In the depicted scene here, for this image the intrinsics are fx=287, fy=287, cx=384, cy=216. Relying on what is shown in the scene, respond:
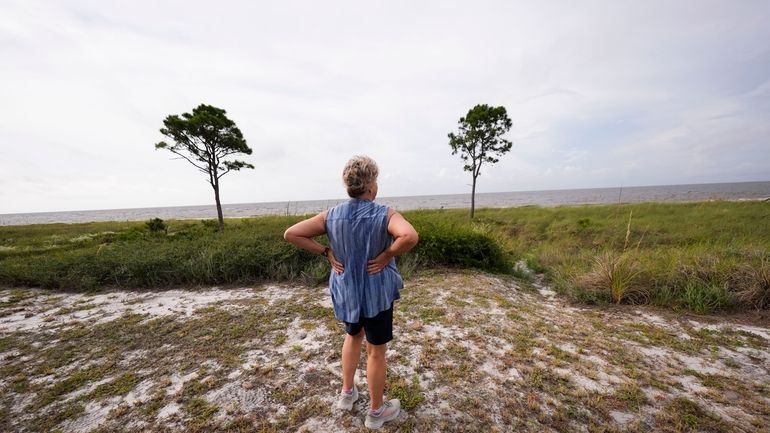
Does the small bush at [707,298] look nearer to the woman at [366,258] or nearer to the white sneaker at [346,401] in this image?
the woman at [366,258]

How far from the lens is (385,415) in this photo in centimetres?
216

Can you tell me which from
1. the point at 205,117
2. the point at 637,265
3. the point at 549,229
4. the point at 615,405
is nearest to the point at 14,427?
the point at 615,405

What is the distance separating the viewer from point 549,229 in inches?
543

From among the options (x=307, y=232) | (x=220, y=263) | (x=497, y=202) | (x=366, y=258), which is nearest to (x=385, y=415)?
(x=366, y=258)

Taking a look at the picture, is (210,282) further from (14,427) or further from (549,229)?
(549,229)

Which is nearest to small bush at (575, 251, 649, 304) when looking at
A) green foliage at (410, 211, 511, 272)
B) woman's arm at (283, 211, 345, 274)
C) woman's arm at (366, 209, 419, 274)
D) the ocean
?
green foliage at (410, 211, 511, 272)

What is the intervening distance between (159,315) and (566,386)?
538cm

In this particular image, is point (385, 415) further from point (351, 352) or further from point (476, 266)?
point (476, 266)

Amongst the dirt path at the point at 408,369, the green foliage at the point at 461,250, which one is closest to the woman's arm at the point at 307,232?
the dirt path at the point at 408,369

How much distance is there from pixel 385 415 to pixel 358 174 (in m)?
1.81

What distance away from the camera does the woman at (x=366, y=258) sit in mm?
1981

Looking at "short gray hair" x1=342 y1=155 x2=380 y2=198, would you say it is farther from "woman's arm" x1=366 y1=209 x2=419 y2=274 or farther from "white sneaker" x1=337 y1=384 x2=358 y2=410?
"white sneaker" x1=337 y1=384 x2=358 y2=410

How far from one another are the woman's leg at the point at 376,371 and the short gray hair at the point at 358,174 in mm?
1122

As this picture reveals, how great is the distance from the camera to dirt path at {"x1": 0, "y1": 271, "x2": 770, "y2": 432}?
2.22 metres
